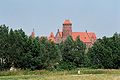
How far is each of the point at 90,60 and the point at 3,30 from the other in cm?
2438

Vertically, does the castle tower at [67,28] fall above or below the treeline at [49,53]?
above

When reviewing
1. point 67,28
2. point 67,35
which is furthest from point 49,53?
point 67,28

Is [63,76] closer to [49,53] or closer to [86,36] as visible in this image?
[49,53]

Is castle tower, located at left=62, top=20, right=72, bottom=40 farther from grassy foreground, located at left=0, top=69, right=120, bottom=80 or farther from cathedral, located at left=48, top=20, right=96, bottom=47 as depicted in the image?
grassy foreground, located at left=0, top=69, right=120, bottom=80

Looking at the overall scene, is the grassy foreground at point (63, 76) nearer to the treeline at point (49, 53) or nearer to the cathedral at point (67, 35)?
the treeline at point (49, 53)

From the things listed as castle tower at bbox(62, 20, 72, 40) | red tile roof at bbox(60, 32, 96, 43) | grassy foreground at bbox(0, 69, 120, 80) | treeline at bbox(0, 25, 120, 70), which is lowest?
grassy foreground at bbox(0, 69, 120, 80)

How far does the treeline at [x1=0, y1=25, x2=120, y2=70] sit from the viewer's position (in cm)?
6512

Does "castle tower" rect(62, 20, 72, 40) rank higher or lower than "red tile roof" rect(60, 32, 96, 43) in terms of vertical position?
higher

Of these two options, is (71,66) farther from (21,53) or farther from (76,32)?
(76,32)

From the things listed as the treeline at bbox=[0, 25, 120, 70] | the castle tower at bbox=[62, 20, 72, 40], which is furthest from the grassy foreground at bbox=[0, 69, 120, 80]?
the castle tower at bbox=[62, 20, 72, 40]

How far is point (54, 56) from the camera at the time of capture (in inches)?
2904

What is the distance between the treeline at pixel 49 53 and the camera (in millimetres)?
65125

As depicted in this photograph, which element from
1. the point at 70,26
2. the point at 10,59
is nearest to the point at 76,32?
the point at 70,26

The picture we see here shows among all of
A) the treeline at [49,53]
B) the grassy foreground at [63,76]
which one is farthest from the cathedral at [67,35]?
the grassy foreground at [63,76]
